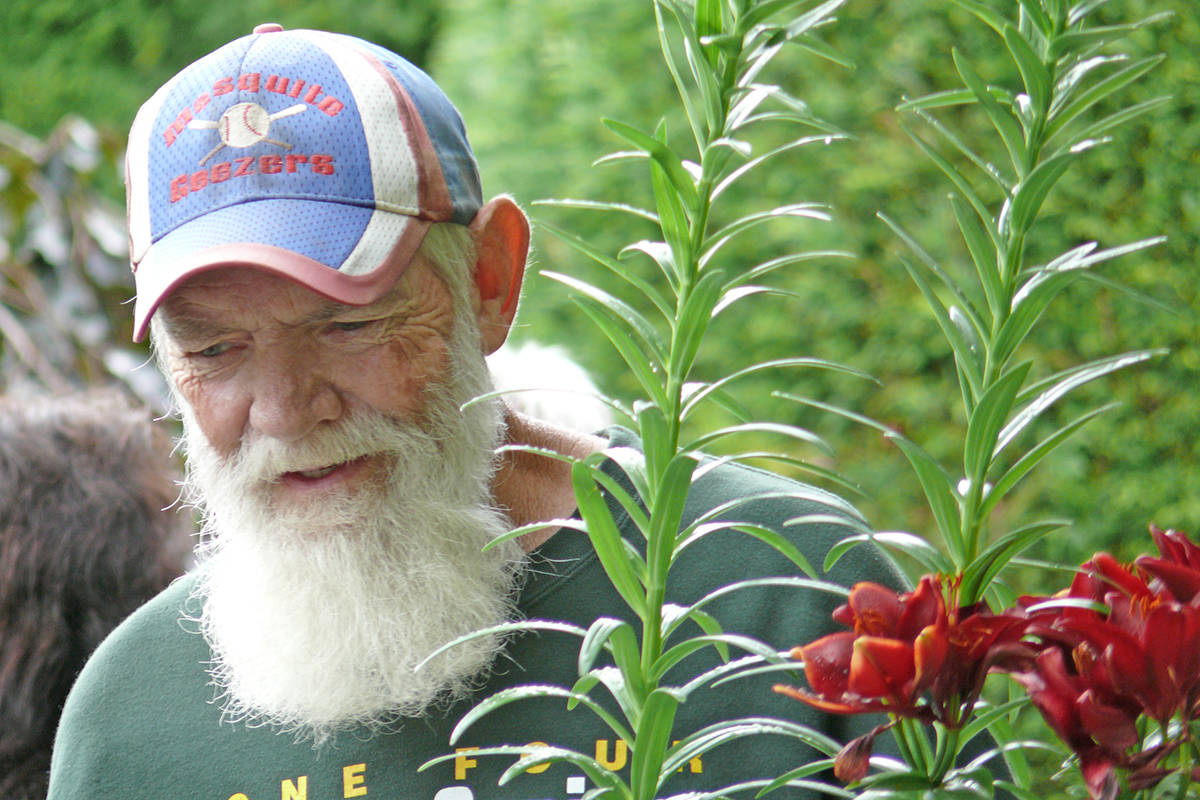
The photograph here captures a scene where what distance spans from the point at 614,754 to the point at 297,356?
60 centimetres

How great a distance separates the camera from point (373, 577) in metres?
1.68

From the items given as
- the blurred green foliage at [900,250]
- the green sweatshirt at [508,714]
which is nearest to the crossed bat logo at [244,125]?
the green sweatshirt at [508,714]

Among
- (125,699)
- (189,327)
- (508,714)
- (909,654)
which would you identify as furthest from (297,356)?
(909,654)

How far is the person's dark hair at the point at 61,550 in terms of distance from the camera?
2.25 metres

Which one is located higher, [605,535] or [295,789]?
[605,535]

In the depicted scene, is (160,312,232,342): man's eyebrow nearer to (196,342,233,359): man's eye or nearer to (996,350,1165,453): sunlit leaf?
(196,342,233,359): man's eye

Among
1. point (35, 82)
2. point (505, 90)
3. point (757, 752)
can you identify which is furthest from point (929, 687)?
point (35, 82)

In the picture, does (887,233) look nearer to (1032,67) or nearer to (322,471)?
(322,471)

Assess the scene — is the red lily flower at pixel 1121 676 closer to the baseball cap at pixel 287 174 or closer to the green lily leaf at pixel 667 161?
the green lily leaf at pixel 667 161

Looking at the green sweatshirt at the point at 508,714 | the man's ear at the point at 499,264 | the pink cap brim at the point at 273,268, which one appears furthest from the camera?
the man's ear at the point at 499,264

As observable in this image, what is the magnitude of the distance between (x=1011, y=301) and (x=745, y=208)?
303 centimetres

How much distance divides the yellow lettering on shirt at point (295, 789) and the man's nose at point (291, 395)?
1.51 feet

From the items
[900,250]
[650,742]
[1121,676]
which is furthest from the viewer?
[900,250]

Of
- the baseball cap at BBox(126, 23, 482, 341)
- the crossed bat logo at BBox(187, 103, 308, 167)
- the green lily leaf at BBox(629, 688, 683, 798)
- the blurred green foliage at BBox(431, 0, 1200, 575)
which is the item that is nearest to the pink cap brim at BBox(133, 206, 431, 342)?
the baseball cap at BBox(126, 23, 482, 341)
